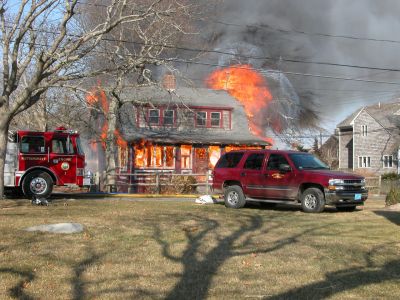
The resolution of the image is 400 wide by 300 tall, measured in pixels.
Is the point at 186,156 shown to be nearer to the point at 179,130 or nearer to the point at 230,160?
the point at 179,130

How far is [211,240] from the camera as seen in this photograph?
8547mm

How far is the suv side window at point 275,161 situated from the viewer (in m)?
14.6

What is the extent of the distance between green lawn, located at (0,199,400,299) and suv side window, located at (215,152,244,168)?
14.8ft

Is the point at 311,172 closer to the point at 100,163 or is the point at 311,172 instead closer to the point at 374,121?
the point at 100,163

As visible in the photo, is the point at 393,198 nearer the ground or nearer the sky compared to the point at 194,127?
nearer the ground

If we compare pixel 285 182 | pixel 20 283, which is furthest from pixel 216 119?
pixel 20 283

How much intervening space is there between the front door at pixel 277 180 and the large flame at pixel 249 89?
21619mm

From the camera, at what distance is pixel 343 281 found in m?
5.89

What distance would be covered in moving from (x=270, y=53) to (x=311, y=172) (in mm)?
22131

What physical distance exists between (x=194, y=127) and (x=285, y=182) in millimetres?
18698

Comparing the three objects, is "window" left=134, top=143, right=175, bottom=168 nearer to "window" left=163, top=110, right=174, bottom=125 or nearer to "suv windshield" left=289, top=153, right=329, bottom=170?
"window" left=163, top=110, right=174, bottom=125

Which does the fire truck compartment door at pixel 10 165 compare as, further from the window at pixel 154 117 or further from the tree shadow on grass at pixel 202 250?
the window at pixel 154 117

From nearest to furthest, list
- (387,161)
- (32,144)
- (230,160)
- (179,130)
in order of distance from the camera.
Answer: (230,160) < (32,144) < (179,130) < (387,161)

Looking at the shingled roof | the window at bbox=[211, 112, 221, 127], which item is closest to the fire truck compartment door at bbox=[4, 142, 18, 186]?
the shingled roof
